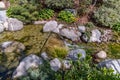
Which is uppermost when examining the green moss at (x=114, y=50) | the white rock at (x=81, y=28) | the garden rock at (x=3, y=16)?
the garden rock at (x=3, y=16)

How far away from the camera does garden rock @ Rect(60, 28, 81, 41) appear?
874 centimetres

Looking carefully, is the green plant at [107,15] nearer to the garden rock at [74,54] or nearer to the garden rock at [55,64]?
the garden rock at [74,54]

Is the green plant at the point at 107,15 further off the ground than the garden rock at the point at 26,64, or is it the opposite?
the green plant at the point at 107,15

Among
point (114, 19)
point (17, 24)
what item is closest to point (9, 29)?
point (17, 24)

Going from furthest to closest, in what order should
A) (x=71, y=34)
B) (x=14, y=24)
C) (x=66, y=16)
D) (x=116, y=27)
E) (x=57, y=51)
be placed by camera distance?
(x=66, y=16), (x=116, y=27), (x=14, y=24), (x=71, y=34), (x=57, y=51)

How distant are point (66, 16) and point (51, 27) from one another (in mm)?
902

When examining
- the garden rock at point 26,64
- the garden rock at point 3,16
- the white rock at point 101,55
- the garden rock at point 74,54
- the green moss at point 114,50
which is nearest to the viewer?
the garden rock at point 26,64

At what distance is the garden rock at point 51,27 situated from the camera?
29.5 feet

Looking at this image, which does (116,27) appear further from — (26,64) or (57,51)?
(26,64)

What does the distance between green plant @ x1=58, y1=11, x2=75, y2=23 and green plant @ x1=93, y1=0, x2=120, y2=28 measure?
876 millimetres

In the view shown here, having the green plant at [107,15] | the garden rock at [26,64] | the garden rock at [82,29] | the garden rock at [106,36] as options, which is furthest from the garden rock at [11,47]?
the green plant at [107,15]

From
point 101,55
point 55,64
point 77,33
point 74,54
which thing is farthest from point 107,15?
point 55,64

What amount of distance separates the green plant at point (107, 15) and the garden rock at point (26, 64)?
328cm

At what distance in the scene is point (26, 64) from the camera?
22.3ft
